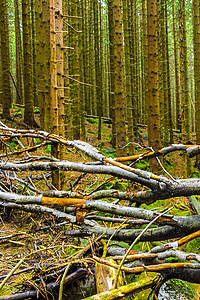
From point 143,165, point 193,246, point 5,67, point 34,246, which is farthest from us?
point 143,165

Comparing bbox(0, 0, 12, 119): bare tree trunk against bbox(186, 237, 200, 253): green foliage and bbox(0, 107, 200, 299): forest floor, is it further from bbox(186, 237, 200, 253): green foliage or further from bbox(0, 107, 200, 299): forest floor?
bbox(186, 237, 200, 253): green foliage

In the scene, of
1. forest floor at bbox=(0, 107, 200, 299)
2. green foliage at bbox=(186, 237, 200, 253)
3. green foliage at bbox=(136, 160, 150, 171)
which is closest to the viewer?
forest floor at bbox=(0, 107, 200, 299)

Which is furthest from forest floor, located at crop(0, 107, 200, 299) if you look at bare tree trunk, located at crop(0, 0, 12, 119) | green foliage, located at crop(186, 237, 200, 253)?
bare tree trunk, located at crop(0, 0, 12, 119)

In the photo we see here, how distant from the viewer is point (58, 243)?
2.74m

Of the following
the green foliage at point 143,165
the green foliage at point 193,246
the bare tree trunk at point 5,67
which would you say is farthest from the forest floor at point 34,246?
the bare tree trunk at point 5,67

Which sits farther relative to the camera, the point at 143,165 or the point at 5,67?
the point at 143,165

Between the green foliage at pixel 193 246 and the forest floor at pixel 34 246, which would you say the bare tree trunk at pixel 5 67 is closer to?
the forest floor at pixel 34 246

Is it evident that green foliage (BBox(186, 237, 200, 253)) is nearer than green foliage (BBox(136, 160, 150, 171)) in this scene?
Yes

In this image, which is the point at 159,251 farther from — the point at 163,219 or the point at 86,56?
the point at 86,56

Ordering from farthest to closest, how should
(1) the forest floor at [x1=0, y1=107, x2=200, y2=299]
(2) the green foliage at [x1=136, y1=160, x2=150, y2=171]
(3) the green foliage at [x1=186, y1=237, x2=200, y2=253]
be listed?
(2) the green foliage at [x1=136, y1=160, x2=150, y2=171] → (3) the green foliage at [x1=186, y1=237, x2=200, y2=253] → (1) the forest floor at [x1=0, y1=107, x2=200, y2=299]

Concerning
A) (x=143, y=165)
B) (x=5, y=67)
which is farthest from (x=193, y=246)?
(x=5, y=67)

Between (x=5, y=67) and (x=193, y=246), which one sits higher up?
(x=5, y=67)

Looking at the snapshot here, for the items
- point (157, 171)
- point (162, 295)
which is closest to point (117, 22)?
point (157, 171)

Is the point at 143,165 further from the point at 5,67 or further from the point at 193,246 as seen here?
the point at 193,246
